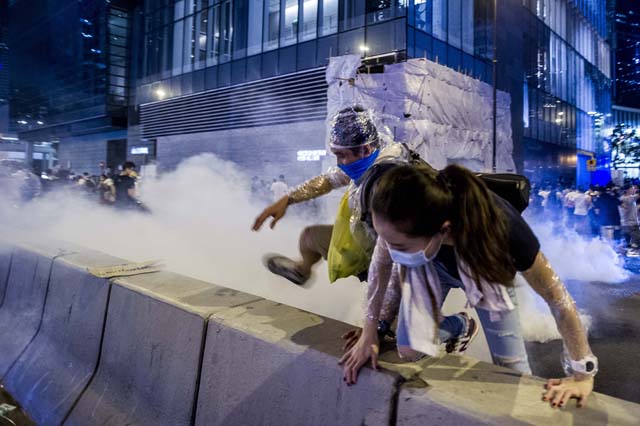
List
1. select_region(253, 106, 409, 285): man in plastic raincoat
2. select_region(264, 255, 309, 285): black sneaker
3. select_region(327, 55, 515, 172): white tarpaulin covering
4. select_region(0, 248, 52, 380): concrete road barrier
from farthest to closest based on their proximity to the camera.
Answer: select_region(327, 55, 515, 172): white tarpaulin covering < select_region(0, 248, 52, 380): concrete road barrier < select_region(264, 255, 309, 285): black sneaker < select_region(253, 106, 409, 285): man in plastic raincoat

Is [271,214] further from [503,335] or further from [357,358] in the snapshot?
[503,335]

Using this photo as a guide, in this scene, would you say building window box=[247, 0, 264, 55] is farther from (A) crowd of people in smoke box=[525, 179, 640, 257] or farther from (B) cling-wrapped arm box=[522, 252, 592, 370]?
(B) cling-wrapped arm box=[522, 252, 592, 370]

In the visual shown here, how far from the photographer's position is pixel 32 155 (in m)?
47.8

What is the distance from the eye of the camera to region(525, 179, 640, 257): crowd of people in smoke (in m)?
11.1

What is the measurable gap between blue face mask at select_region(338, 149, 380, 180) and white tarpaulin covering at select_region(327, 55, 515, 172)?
8.84m

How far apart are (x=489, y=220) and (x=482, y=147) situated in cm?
1479

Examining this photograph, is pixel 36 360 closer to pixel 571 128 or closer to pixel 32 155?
pixel 571 128

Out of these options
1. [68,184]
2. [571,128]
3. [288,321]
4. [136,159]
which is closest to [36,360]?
[288,321]

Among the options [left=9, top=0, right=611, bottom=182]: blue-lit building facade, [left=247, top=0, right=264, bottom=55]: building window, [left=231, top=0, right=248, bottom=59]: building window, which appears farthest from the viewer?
[left=231, top=0, right=248, bottom=59]: building window

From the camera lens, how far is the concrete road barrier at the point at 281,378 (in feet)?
5.55

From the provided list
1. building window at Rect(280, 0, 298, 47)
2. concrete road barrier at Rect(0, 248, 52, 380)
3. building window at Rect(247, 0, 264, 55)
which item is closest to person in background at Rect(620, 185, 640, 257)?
concrete road barrier at Rect(0, 248, 52, 380)

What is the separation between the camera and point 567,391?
1.50 meters

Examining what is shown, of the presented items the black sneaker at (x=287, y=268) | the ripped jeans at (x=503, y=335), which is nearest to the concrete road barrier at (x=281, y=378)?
the ripped jeans at (x=503, y=335)

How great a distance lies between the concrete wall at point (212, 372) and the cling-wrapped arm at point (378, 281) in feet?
0.64
